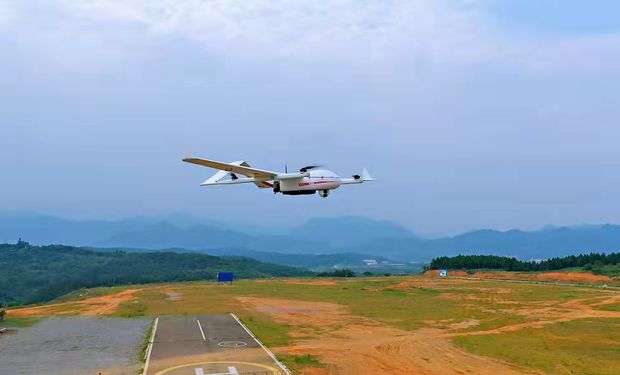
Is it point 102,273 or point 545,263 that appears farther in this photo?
point 102,273

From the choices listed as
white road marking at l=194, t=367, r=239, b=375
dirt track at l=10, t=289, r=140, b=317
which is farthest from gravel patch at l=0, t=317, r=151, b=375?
dirt track at l=10, t=289, r=140, b=317

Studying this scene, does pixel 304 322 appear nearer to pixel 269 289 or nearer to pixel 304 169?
pixel 304 169

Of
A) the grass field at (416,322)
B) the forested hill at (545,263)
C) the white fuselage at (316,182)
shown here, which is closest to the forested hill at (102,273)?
the forested hill at (545,263)

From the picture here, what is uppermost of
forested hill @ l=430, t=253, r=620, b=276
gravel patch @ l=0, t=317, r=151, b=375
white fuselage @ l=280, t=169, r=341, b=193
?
white fuselage @ l=280, t=169, r=341, b=193

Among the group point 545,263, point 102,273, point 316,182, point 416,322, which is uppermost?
point 316,182

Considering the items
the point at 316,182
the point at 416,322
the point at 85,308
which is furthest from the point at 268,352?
the point at 85,308

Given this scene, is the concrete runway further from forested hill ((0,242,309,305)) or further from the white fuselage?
forested hill ((0,242,309,305))

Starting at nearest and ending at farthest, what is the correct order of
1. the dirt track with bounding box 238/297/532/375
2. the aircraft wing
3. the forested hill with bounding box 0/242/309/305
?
the aircraft wing
the dirt track with bounding box 238/297/532/375
the forested hill with bounding box 0/242/309/305

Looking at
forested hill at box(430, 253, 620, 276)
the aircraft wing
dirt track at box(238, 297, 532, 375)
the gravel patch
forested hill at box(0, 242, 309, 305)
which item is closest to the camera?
the aircraft wing

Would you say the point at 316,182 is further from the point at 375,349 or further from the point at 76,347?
the point at 76,347
